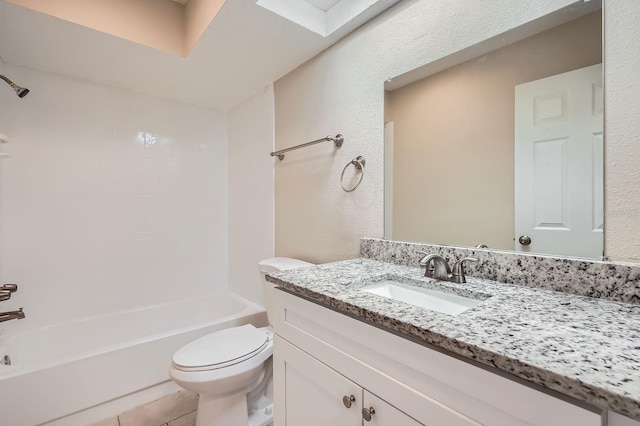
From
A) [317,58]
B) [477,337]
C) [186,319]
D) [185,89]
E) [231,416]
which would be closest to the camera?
[477,337]

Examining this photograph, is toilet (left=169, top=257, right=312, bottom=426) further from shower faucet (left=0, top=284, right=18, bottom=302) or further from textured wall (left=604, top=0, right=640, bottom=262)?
textured wall (left=604, top=0, right=640, bottom=262)

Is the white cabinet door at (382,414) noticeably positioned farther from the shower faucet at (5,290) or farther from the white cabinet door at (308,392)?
the shower faucet at (5,290)

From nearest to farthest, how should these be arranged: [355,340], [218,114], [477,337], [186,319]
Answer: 1. [477,337]
2. [355,340]
3. [186,319]
4. [218,114]

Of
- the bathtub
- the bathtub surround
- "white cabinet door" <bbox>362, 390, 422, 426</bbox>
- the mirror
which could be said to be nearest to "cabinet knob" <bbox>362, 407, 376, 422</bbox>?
"white cabinet door" <bbox>362, 390, 422, 426</bbox>

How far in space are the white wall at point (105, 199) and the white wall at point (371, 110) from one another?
953 millimetres

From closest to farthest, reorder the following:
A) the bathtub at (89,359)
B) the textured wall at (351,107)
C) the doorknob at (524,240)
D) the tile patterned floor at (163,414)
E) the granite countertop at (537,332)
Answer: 1. the granite countertop at (537,332)
2. the doorknob at (524,240)
3. the textured wall at (351,107)
4. the bathtub at (89,359)
5. the tile patterned floor at (163,414)

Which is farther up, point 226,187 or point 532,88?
point 532,88

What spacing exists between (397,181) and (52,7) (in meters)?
1.81

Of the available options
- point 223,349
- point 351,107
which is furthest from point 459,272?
point 223,349

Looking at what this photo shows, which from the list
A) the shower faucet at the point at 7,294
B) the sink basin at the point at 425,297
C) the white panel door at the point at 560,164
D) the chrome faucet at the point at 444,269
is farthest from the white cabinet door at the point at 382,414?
the shower faucet at the point at 7,294

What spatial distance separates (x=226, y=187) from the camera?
277 cm

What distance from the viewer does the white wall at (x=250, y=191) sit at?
7.28 feet

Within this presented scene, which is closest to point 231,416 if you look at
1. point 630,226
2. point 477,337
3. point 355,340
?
point 355,340

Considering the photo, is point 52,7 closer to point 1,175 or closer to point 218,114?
point 1,175
